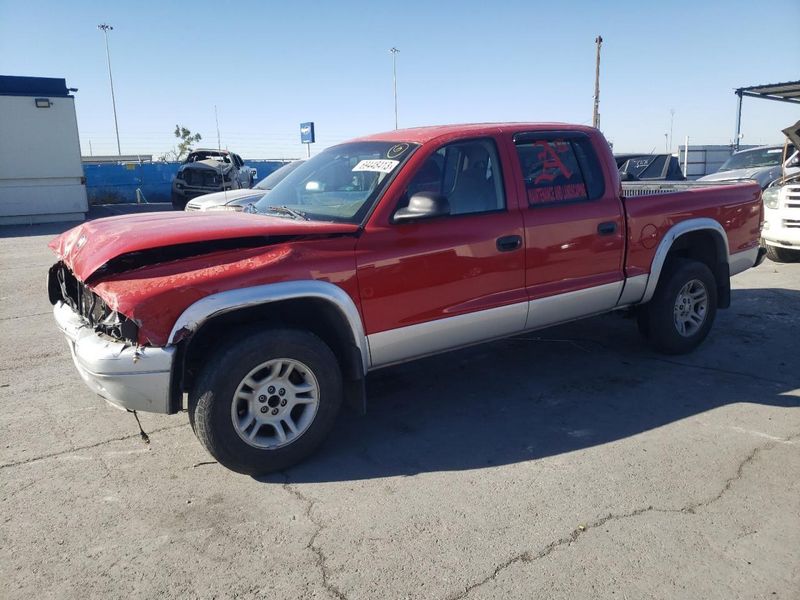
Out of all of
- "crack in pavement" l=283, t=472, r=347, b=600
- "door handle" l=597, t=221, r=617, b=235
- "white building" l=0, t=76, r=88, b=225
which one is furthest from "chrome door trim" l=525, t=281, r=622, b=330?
"white building" l=0, t=76, r=88, b=225

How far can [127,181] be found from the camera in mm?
28922

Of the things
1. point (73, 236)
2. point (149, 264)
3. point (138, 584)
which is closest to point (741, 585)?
point (138, 584)

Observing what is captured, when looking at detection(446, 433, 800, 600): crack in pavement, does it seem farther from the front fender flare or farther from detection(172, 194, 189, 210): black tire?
detection(172, 194, 189, 210): black tire

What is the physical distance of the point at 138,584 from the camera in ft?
8.64

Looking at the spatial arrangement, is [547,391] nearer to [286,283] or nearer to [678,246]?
[678,246]

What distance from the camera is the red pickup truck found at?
3.20 metres

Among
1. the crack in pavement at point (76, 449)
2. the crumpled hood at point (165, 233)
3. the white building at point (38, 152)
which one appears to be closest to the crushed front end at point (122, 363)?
the crumpled hood at point (165, 233)

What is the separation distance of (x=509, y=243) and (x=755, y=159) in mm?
12874

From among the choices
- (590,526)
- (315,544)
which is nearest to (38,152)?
(315,544)

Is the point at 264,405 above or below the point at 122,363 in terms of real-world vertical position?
below

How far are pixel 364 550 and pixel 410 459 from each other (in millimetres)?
899

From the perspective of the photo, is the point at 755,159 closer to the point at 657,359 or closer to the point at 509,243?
the point at 657,359

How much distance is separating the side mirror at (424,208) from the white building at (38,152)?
62.6ft

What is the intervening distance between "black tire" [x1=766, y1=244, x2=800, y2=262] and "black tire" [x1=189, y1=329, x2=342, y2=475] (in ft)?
29.3
